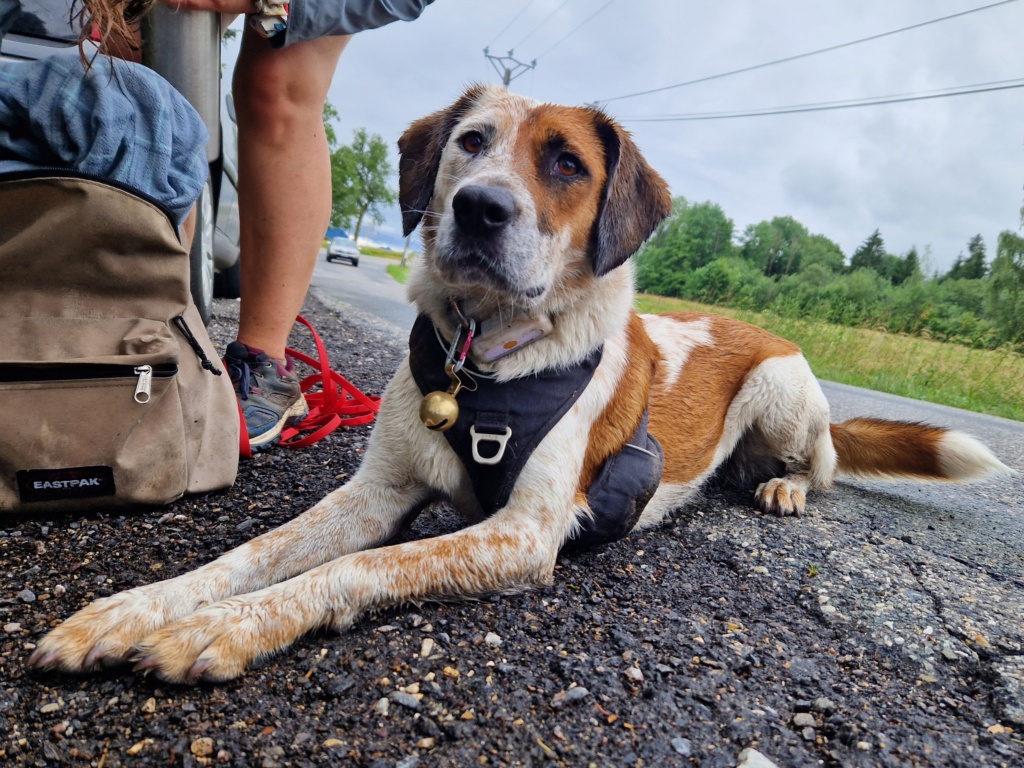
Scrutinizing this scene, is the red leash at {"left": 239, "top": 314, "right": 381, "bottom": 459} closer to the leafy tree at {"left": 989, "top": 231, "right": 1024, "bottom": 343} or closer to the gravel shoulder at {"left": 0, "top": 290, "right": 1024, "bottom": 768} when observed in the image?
the gravel shoulder at {"left": 0, "top": 290, "right": 1024, "bottom": 768}

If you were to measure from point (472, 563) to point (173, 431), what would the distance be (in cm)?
98

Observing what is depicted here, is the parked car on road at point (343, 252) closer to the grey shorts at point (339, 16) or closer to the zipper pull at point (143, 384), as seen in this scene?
the grey shorts at point (339, 16)

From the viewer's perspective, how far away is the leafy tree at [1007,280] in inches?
1225

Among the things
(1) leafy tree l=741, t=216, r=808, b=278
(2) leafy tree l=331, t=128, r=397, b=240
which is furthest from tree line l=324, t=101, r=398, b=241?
(1) leafy tree l=741, t=216, r=808, b=278

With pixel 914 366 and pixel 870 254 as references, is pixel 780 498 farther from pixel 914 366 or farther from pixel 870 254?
pixel 870 254

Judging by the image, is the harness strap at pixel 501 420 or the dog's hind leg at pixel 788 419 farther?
the dog's hind leg at pixel 788 419

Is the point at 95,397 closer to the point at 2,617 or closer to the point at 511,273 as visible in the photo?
the point at 2,617

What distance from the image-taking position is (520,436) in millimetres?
1913

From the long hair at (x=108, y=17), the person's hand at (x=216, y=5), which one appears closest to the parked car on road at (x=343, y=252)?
the person's hand at (x=216, y=5)

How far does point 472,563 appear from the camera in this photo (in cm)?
178

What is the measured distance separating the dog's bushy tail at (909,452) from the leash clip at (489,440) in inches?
83.9

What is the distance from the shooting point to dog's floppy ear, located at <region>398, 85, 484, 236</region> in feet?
7.84

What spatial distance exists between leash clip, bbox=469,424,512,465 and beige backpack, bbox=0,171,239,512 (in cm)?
90

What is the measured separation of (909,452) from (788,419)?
2.32 feet
